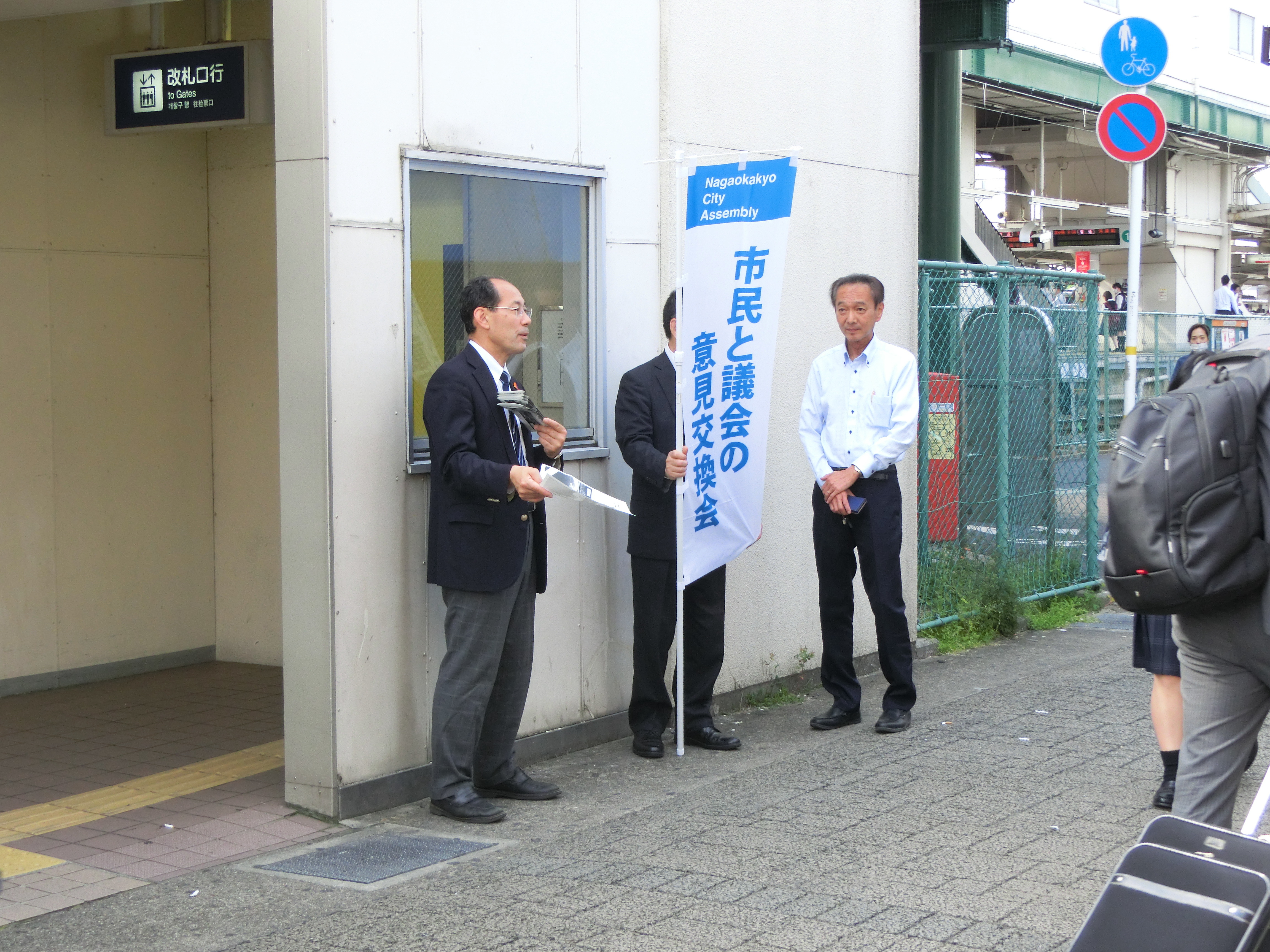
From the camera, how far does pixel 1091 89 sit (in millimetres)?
24859

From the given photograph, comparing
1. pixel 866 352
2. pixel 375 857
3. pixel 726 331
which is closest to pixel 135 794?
pixel 375 857

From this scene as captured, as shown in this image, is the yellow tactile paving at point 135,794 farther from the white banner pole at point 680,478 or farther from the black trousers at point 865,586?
the black trousers at point 865,586

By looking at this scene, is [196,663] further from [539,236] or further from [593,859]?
[593,859]

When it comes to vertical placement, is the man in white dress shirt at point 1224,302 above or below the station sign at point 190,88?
A: above

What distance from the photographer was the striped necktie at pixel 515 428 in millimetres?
5453

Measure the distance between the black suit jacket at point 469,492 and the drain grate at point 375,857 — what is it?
903mm

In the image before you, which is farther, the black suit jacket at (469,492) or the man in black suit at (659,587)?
the man in black suit at (659,587)

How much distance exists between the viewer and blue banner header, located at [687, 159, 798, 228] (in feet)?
20.1

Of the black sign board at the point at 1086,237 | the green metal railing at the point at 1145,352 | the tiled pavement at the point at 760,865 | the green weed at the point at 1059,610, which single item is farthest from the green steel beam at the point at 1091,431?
the black sign board at the point at 1086,237

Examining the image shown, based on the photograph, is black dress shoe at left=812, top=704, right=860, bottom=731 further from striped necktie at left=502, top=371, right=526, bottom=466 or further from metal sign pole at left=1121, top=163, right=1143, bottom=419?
metal sign pole at left=1121, top=163, right=1143, bottom=419

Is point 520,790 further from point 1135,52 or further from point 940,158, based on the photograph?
point 940,158

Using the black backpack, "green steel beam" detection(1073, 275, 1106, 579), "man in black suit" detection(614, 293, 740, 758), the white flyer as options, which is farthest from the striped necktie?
"green steel beam" detection(1073, 275, 1106, 579)

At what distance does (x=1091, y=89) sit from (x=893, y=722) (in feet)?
68.3

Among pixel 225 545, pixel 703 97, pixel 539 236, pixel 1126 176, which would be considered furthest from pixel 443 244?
pixel 1126 176
